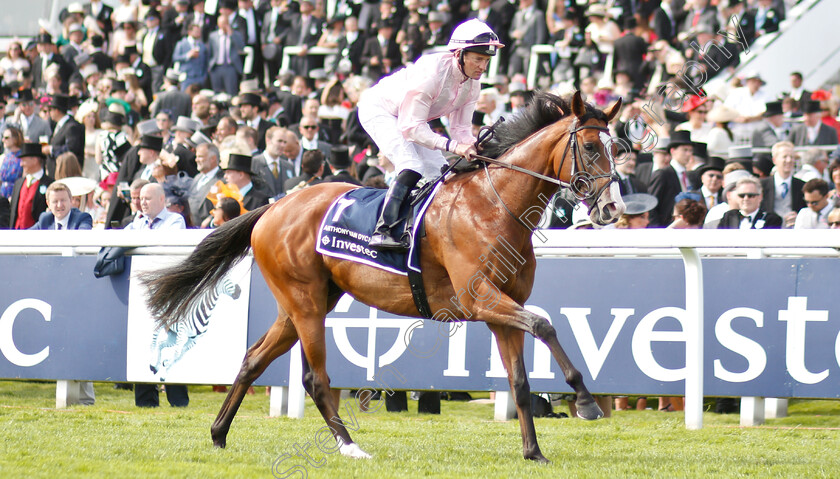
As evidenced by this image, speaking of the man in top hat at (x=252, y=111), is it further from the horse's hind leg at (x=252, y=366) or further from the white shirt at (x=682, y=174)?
the horse's hind leg at (x=252, y=366)

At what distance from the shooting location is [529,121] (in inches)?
217

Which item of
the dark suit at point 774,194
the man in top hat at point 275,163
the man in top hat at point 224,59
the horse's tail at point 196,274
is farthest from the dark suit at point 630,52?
the horse's tail at point 196,274

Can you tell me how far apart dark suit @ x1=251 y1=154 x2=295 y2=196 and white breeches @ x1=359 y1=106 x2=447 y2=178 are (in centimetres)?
436

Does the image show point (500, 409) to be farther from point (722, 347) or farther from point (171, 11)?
point (171, 11)

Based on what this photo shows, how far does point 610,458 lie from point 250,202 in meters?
4.87

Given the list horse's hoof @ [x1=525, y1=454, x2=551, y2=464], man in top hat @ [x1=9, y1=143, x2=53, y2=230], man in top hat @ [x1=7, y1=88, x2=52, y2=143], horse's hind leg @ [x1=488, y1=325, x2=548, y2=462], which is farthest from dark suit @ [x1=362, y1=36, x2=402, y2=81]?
horse's hoof @ [x1=525, y1=454, x2=551, y2=464]

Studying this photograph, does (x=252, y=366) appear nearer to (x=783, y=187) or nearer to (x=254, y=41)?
(x=783, y=187)

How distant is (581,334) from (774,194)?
3.16 m

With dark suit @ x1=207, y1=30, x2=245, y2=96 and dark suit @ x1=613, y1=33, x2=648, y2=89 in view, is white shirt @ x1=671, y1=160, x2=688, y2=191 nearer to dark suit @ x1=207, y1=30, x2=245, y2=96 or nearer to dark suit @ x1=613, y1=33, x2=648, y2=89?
dark suit @ x1=613, y1=33, x2=648, y2=89

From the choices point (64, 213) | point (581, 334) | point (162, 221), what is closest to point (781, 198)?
point (581, 334)

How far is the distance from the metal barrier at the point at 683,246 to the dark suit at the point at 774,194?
2.42 meters

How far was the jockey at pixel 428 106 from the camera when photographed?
5.42 metres

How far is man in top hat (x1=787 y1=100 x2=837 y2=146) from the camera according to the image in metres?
11.1

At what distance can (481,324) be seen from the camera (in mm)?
6934
